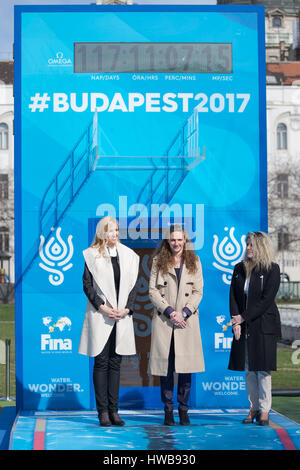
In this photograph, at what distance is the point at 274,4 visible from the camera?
75.8 m

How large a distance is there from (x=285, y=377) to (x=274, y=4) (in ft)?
214

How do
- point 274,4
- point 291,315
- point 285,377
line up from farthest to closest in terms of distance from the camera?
point 274,4, point 291,315, point 285,377

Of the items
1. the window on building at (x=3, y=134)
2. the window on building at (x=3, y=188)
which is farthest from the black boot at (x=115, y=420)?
the window on building at (x=3, y=134)

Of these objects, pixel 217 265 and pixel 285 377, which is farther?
pixel 285 377

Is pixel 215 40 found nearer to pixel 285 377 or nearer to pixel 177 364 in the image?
pixel 177 364

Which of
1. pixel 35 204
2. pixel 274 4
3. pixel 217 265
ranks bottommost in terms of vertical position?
pixel 217 265

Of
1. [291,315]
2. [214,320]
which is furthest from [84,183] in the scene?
[291,315]

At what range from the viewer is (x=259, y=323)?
7.23m

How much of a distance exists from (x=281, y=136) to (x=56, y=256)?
45719mm

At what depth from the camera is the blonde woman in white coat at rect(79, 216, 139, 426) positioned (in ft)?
23.5

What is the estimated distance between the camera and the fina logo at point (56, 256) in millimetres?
8453

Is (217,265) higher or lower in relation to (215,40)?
lower

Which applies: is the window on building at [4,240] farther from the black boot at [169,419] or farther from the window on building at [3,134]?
the black boot at [169,419]

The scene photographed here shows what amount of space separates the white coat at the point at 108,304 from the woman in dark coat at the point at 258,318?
95 centimetres
